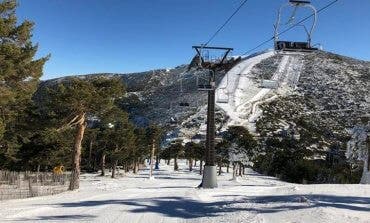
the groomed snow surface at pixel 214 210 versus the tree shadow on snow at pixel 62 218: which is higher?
the groomed snow surface at pixel 214 210

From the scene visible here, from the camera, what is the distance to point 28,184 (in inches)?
1200

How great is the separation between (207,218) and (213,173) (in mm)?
16797

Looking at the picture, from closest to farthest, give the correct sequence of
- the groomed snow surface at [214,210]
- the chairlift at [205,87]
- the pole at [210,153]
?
the groomed snow surface at [214,210] < the pole at [210,153] < the chairlift at [205,87]

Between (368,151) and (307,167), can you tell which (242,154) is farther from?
(368,151)

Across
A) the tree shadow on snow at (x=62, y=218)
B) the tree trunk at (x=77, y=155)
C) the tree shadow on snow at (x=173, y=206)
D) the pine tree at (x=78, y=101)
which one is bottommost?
the tree shadow on snow at (x=62, y=218)

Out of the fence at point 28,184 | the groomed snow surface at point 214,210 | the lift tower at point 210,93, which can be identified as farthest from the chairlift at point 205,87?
the groomed snow surface at point 214,210

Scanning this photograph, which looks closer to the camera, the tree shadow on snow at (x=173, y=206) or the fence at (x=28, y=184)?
the tree shadow on snow at (x=173, y=206)

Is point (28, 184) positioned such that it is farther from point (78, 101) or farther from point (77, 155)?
point (78, 101)

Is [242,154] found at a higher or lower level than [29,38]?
lower

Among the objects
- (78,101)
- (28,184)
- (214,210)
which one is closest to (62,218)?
(214,210)

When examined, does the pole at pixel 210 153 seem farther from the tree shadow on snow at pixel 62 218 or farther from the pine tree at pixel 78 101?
the tree shadow on snow at pixel 62 218

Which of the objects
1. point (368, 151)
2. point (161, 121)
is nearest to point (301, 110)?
point (161, 121)

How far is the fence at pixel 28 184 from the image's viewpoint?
96.8 feet

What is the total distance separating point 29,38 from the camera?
39.5 m
